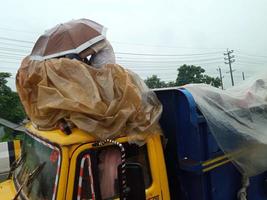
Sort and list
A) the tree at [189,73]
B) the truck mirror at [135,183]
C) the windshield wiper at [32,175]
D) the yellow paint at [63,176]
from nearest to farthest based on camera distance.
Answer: the truck mirror at [135,183], the yellow paint at [63,176], the windshield wiper at [32,175], the tree at [189,73]

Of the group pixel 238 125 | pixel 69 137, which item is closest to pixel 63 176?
pixel 69 137

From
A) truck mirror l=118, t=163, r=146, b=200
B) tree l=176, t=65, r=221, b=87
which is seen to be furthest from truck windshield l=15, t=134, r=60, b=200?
tree l=176, t=65, r=221, b=87

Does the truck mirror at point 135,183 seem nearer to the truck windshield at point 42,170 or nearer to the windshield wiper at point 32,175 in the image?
the truck windshield at point 42,170

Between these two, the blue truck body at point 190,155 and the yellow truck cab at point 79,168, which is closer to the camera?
the yellow truck cab at point 79,168

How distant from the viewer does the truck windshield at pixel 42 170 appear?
227cm

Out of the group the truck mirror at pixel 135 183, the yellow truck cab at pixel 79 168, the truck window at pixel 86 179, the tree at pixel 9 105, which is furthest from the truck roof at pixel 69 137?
the tree at pixel 9 105

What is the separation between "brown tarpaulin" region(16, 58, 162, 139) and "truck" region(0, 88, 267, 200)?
0.09 m

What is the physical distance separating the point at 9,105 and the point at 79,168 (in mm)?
22765

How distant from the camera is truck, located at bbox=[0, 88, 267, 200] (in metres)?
2.18

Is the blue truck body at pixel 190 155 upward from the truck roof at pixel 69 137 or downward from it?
downward

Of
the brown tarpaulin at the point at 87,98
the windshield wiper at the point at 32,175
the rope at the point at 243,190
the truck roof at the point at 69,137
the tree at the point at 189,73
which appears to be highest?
the brown tarpaulin at the point at 87,98

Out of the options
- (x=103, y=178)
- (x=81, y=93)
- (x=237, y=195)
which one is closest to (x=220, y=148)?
(x=237, y=195)

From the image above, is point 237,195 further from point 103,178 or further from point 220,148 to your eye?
point 103,178

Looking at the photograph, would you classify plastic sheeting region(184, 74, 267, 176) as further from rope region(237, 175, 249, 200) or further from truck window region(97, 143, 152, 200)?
truck window region(97, 143, 152, 200)
